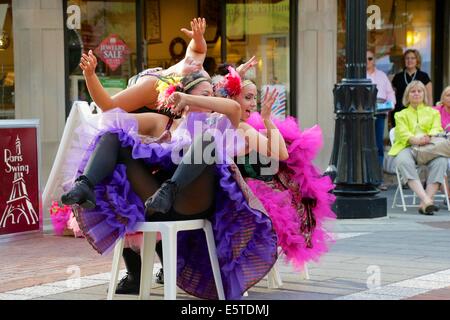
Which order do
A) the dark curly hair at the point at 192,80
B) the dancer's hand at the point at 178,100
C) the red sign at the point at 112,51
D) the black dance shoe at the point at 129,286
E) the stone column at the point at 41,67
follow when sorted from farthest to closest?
the red sign at the point at 112,51 < the stone column at the point at 41,67 < the black dance shoe at the point at 129,286 < the dark curly hair at the point at 192,80 < the dancer's hand at the point at 178,100

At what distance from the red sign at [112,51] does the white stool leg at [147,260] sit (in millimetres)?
7463

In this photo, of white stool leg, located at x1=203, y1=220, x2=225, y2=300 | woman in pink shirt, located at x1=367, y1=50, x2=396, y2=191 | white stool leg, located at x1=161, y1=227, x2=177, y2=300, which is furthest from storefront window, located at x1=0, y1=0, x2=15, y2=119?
white stool leg, located at x1=161, y1=227, x2=177, y2=300

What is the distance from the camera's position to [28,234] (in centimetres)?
884

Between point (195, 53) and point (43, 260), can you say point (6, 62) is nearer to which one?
point (43, 260)

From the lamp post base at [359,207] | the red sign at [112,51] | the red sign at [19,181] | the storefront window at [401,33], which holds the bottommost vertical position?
the lamp post base at [359,207]

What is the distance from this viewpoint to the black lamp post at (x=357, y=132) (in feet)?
31.3

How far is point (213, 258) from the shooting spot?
5.19m

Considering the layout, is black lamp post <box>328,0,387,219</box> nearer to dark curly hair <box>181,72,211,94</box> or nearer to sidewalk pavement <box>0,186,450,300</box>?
sidewalk pavement <box>0,186,450,300</box>

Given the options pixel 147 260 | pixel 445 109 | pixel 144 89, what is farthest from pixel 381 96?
pixel 147 260

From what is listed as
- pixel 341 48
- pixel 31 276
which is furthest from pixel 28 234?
pixel 341 48

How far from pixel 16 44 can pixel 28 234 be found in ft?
→ 11.9

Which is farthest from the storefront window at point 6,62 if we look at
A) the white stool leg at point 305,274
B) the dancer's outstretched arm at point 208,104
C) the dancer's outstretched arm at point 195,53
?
the dancer's outstretched arm at point 208,104

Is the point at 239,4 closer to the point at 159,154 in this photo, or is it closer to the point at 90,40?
the point at 90,40

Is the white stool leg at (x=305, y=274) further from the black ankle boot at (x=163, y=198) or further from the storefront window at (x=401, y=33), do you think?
the storefront window at (x=401, y=33)
